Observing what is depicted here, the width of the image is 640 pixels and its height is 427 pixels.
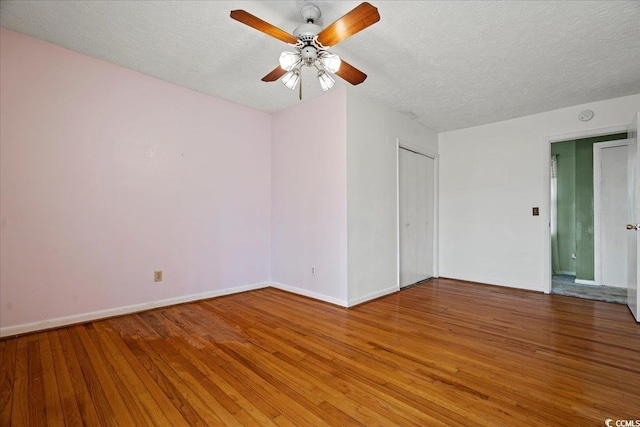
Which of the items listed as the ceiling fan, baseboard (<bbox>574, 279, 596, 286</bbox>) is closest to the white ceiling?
the ceiling fan

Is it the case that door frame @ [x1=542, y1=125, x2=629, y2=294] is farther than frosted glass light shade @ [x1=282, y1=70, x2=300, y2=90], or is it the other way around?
door frame @ [x1=542, y1=125, x2=629, y2=294]

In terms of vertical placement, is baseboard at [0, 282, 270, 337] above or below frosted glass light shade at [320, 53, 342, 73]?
below

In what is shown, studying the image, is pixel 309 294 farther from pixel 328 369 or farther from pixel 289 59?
pixel 289 59

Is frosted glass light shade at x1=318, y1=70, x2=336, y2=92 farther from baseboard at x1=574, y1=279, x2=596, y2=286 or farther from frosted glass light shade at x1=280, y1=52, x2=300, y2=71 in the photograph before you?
baseboard at x1=574, y1=279, x2=596, y2=286

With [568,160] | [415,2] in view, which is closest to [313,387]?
[415,2]

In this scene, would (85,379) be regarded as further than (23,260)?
No

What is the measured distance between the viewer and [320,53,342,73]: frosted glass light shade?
2178mm

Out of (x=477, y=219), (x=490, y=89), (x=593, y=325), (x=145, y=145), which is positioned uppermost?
(x=490, y=89)

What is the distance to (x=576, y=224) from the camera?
4.89 meters

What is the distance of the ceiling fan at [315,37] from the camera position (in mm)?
1764

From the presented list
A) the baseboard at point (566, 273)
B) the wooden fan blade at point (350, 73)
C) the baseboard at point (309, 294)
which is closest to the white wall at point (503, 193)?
the baseboard at point (566, 273)

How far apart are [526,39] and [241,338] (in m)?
3.51

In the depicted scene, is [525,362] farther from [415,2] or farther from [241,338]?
[415,2]

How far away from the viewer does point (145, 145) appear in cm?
324
